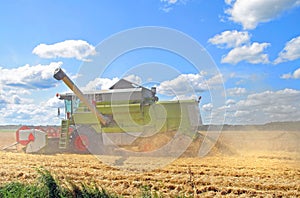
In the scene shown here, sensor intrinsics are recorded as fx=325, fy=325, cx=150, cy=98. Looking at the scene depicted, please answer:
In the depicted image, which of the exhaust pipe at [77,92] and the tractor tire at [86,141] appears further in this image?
the tractor tire at [86,141]

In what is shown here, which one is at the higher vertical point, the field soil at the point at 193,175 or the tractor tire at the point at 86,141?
the tractor tire at the point at 86,141

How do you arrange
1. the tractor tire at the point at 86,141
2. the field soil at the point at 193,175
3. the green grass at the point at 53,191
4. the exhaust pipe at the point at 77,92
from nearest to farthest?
the green grass at the point at 53,191 → the field soil at the point at 193,175 → the exhaust pipe at the point at 77,92 → the tractor tire at the point at 86,141

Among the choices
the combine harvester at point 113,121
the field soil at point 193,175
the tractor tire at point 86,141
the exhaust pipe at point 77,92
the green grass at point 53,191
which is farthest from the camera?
the tractor tire at point 86,141

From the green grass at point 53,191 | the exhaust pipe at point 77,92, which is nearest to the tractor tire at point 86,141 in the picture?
the exhaust pipe at point 77,92

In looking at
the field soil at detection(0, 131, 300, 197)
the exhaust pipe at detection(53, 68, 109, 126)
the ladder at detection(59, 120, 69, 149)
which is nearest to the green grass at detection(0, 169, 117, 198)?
the field soil at detection(0, 131, 300, 197)

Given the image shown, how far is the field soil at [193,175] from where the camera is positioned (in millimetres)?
7379

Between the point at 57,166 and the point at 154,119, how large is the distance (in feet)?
15.6

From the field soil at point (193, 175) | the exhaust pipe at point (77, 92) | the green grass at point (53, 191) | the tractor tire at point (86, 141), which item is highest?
the exhaust pipe at point (77, 92)

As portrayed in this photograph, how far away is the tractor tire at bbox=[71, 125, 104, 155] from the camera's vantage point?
14562 mm

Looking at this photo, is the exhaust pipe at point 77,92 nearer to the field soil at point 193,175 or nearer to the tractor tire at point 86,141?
the tractor tire at point 86,141

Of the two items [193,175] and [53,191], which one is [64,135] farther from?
[53,191]

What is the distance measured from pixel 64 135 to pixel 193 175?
7.92 m

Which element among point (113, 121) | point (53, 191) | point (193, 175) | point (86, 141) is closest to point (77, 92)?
point (113, 121)

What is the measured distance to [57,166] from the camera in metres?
10.7
